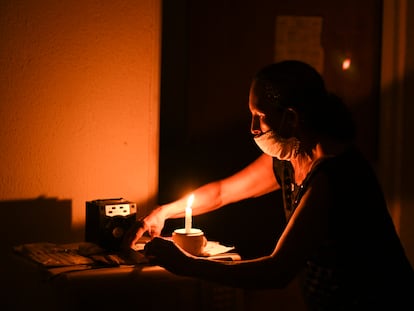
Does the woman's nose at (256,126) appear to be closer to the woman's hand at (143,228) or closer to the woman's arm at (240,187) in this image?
the woman's arm at (240,187)

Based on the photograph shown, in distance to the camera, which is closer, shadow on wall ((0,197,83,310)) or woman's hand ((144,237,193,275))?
woman's hand ((144,237,193,275))

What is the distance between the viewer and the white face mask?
1.50 meters

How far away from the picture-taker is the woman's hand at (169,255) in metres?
1.34

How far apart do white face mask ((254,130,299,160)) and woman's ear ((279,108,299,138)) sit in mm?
22

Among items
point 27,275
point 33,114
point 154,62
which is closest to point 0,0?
point 33,114

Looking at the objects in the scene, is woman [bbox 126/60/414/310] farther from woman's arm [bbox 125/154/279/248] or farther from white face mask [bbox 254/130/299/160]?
woman's arm [bbox 125/154/279/248]

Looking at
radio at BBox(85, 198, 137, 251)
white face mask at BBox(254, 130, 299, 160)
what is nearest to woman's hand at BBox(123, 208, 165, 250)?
radio at BBox(85, 198, 137, 251)

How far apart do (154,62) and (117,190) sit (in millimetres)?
431

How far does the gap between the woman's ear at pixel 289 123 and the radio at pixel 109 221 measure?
21.0 inches

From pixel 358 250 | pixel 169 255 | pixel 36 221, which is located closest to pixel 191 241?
pixel 169 255

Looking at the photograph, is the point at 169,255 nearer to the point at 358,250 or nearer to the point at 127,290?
the point at 127,290

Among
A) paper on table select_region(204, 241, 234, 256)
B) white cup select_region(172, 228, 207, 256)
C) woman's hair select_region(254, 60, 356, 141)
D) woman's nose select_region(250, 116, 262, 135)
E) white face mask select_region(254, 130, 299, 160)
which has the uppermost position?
woman's hair select_region(254, 60, 356, 141)

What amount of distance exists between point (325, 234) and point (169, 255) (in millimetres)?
344

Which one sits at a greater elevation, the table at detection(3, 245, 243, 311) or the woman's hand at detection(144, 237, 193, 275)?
the woman's hand at detection(144, 237, 193, 275)
